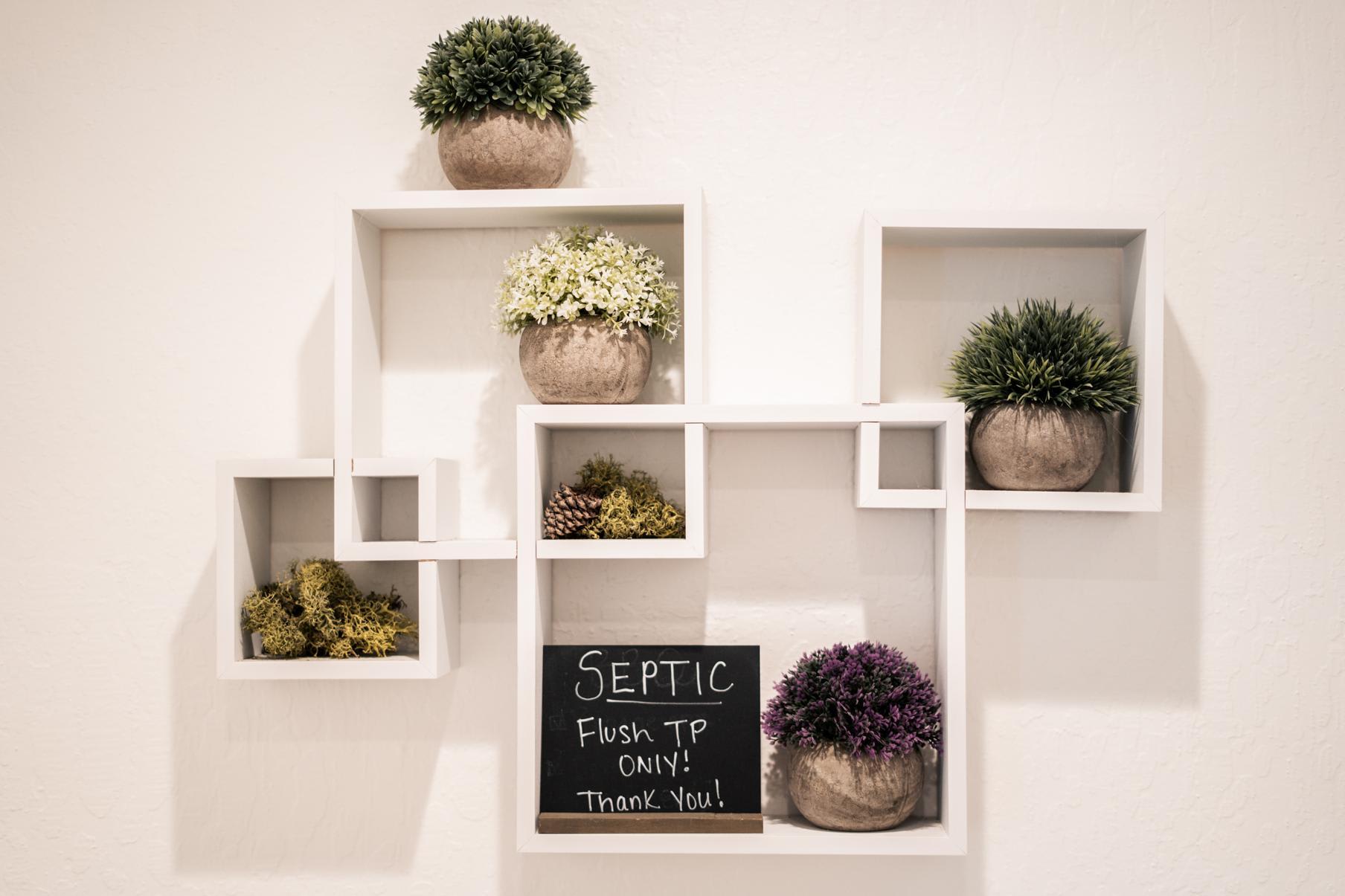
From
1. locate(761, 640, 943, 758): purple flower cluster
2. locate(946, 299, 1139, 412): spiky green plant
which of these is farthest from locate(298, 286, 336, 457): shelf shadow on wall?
locate(946, 299, 1139, 412): spiky green plant

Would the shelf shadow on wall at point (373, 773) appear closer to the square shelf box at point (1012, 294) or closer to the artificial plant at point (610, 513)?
the artificial plant at point (610, 513)

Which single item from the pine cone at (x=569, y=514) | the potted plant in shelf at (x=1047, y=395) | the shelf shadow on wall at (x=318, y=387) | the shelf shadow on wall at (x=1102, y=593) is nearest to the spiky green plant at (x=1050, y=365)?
the potted plant in shelf at (x=1047, y=395)

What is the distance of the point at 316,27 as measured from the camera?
4.09ft

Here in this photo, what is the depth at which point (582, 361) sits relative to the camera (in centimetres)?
106

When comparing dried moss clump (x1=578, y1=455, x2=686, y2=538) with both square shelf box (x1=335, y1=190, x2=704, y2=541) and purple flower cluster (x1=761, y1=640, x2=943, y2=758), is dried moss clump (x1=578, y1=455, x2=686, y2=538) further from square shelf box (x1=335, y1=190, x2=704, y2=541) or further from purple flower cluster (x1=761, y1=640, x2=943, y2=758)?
purple flower cluster (x1=761, y1=640, x2=943, y2=758)

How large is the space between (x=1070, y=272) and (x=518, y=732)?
894 mm

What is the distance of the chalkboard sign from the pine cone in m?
0.14

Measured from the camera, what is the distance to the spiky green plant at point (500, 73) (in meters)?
1.07

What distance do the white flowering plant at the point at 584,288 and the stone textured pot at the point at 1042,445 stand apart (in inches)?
16.3

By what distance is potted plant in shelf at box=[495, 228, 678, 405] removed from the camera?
3.49 ft

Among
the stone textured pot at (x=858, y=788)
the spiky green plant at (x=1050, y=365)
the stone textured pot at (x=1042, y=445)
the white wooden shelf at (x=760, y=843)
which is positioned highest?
the spiky green plant at (x=1050, y=365)

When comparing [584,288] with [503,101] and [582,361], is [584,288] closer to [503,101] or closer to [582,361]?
[582,361]

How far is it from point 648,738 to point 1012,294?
0.72m

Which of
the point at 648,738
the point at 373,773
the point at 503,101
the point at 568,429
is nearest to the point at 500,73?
the point at 503,101
